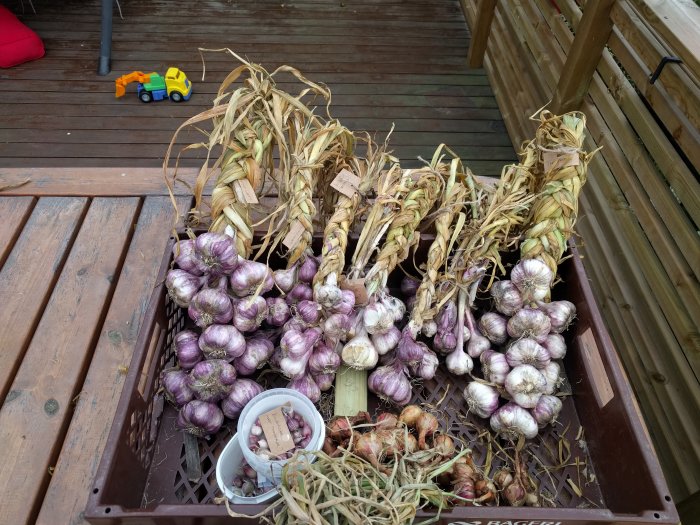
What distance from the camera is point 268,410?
994mm

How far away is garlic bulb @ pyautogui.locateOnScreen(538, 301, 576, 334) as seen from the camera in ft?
3.80

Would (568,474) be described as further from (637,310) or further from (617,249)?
(617,249)

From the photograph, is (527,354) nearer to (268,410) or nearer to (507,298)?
(507,298)

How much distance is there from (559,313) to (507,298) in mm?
123

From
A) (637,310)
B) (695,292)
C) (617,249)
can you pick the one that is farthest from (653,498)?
(617,249)

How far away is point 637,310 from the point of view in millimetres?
1658

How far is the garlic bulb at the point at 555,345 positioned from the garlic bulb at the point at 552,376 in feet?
0.08

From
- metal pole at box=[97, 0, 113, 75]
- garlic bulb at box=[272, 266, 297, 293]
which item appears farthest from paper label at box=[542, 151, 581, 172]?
metal pole at box=[97, 0, 113, 75]

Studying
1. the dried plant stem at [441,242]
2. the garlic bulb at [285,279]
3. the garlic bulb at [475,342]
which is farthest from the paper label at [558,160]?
the garlic bulb at [285,279]

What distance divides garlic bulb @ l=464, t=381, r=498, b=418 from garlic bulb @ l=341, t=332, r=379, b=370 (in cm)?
23

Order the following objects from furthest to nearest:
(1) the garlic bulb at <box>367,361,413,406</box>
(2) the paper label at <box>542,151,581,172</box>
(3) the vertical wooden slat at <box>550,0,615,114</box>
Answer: (3) the vertical wooden slat at <box>550,0,615,114</box> < (2) the paper label at <box>542,151,581,172</box> < (1) the garlic bulb at <box>367,361,413,406</box>

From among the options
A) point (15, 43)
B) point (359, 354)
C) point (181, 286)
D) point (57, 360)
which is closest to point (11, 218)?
point (57, 360)

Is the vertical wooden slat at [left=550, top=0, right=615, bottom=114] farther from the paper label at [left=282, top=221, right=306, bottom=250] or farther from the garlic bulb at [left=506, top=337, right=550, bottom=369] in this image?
the paper label at [left=282, top=221, right=306, bottom=250]

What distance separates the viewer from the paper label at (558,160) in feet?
3.94
